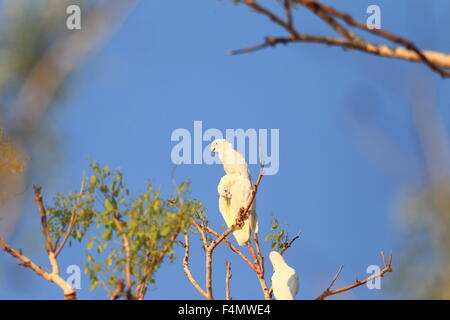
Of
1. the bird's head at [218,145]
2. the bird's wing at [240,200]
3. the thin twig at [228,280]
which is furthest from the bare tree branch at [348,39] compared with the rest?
the bird's head at [218,145]

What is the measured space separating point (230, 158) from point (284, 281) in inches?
69.3

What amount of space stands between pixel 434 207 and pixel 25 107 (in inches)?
73.7

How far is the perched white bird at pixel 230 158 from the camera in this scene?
7914mm

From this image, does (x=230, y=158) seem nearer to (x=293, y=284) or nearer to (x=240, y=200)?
(x=240, y=200)

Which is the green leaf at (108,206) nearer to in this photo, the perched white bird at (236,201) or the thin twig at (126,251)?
the thin twig at (126,251)

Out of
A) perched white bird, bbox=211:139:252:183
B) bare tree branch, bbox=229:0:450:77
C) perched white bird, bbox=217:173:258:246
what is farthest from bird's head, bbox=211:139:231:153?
bare tree branch, bbox=229:0:450:77

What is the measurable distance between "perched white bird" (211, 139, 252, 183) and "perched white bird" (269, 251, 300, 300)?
1257 mm

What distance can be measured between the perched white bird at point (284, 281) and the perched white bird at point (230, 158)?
Answer: 126cm

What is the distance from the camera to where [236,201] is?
302 inches

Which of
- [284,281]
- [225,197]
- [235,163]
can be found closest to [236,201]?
[225,197]

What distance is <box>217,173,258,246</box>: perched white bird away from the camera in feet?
25.1

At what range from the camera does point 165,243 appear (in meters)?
5.42
